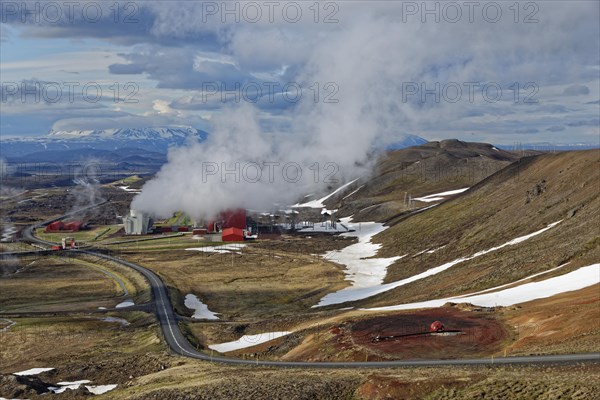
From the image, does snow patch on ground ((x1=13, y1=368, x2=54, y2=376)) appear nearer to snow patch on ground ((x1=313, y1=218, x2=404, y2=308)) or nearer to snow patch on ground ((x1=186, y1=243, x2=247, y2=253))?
snow patch on ground ((x1=313, y1=218, x2=404, y2=308))

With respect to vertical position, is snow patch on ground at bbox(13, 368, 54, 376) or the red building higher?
snow patch on ground at bbox(13, 368, 54, 376)

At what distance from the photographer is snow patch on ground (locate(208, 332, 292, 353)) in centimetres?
7525

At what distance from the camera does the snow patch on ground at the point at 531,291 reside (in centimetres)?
7769

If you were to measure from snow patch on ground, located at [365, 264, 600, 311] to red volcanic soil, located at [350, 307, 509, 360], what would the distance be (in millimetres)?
6934

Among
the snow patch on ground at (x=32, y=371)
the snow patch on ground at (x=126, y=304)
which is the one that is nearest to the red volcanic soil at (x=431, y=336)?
the snow patch on ground at (x=32, y=371)

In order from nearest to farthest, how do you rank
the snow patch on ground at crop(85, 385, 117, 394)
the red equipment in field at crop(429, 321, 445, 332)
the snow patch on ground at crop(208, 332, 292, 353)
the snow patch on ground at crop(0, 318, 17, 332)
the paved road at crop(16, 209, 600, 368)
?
1. the paved road at crop(16, 209, 600, 368)
2. the snow patch on ground at crop(85, 385, 117, 394)
3. the red equipment in field at crop(429, 321, 445, 332)
4. the snow patch on ground at crop(208, 332, 292, 353)
5. the snow patch on ground at crop(0, 318, 17, 332)

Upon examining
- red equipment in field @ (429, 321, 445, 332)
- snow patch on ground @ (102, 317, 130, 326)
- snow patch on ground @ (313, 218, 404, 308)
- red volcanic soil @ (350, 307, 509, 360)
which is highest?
red equipment in field @ (429, 321, 445, 332)

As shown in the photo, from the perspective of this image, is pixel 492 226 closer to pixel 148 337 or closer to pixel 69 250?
pixel 148 337

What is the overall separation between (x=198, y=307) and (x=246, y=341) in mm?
31804

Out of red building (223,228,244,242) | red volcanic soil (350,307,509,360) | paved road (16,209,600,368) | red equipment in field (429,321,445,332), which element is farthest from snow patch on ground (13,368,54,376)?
red building (223,228,244,242)

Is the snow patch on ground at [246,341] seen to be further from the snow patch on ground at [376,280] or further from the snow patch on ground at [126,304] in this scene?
the snow patch on ground at [126,304]

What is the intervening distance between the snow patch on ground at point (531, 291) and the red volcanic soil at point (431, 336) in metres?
6.93

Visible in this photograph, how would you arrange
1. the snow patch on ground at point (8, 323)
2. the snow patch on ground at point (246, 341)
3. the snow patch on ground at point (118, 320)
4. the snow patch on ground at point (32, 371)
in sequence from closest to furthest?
the snow patch on ground at point (32, 371) → the snow patch on ground at point (246, 341) → the snow patch on ground at point (8, 323) → the snow patch on ground at point (118, 320)

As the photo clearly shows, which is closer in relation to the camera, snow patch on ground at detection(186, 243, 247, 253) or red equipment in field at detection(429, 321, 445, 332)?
red equipment in field at detection(429, 321, 445, 332)
